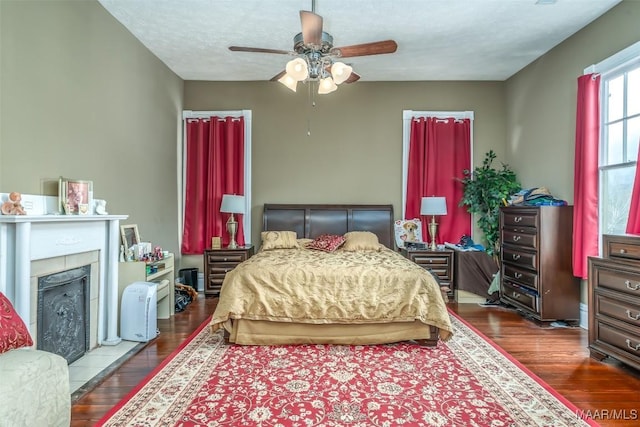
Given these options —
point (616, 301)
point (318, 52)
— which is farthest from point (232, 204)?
point (616, 301)

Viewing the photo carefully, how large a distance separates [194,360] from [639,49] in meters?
4.61

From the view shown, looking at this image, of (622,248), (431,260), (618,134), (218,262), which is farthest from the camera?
(218,262)

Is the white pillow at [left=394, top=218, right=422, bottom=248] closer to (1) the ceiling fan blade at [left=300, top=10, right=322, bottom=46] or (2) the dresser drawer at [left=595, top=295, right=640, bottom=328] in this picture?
(2) the dresser drawer at [left=595, top=295, right=640, bottom=328]

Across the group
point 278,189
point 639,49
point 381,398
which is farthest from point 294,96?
point 381,398

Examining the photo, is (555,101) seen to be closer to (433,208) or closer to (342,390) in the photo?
(433,208)

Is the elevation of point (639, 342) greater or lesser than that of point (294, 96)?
lesser

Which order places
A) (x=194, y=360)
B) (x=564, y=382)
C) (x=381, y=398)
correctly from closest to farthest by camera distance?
(x=381, y=398) → (x=564, y=382) → (x=194, y=360)

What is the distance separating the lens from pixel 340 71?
2793 mm

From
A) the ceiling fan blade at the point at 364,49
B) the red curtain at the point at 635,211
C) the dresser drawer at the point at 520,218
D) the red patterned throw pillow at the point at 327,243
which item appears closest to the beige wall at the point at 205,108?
the dresser drawer at the point at 520,218

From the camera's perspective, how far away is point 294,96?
5473mm

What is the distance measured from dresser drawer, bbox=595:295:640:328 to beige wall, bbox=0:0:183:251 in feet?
14.6

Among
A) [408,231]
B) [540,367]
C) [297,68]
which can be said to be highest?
[297,68]

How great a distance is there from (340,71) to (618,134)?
2851mm

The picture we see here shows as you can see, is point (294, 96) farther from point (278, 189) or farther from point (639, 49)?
point (639, 49)
